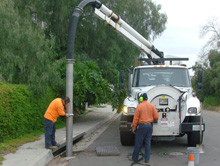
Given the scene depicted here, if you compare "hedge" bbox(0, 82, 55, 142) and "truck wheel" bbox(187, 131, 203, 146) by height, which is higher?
"hedge" bbox(0, 82, 55, 142)

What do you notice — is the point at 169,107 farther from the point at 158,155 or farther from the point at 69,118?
the point at 69,118

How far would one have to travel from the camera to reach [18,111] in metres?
9.98

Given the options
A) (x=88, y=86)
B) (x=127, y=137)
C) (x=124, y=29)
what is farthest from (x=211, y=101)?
(x=127, y=137)

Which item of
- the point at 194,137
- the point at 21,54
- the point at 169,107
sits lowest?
the point at 194,137

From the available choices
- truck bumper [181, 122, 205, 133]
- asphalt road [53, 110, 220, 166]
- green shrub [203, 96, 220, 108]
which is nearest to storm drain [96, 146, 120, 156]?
asphalt road [53, 110, 220, 166]

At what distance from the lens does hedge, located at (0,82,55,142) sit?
9148 millimetres

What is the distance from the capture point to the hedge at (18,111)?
9148 millimetres

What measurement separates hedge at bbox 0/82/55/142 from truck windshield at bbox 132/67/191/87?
389 centimetres

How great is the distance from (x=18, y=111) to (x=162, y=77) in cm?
505

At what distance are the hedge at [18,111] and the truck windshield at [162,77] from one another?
12.8 feet

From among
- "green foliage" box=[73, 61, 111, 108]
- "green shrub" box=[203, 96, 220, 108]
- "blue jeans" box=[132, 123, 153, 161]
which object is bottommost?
"green shrub" box=[203, 96, 220, 108]

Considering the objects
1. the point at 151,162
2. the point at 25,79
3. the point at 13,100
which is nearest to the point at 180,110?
the point at 151,162

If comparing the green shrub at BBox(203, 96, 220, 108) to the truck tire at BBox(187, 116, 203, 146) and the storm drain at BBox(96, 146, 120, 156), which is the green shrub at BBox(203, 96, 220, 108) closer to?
the truck tire at BBox(187, 116, 203, 146)

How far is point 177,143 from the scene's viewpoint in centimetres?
1035
